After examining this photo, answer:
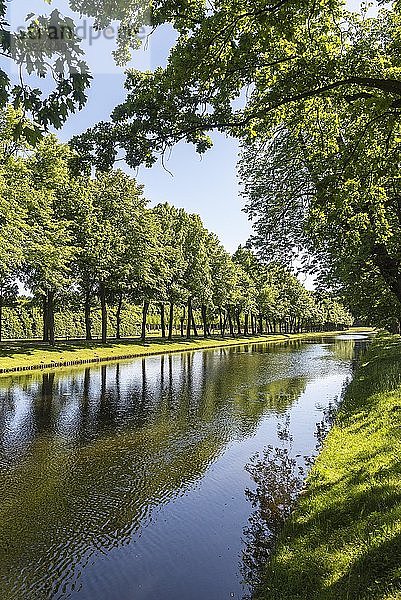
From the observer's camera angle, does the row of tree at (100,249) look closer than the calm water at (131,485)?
No

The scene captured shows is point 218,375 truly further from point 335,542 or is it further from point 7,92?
point 7,92

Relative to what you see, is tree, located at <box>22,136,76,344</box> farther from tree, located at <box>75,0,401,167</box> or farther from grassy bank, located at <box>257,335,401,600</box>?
grassy bank, located at <box>257,335,401,600</box>

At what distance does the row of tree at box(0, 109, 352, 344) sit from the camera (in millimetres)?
32500

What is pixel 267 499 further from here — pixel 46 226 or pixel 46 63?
pixel 46 226

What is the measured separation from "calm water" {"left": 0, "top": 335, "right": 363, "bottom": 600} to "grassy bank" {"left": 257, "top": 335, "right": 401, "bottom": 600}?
1.06 meters

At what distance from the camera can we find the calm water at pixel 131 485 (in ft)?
24.0

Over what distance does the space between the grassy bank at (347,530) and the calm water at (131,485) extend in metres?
1.06

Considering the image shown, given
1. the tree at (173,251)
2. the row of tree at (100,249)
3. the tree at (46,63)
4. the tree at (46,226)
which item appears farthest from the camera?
the tree at (173,251)

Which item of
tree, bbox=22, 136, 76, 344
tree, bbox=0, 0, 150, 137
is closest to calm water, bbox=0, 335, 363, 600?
tree, bbox=0, 0, 150, 137

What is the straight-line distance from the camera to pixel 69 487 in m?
10.9

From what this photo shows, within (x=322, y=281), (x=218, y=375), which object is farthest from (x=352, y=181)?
(x=218, y=375)

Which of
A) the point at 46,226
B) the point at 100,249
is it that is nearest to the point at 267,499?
the point at 46,226

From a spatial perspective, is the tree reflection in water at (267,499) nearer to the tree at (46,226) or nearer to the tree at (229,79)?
the tree at (229,79)

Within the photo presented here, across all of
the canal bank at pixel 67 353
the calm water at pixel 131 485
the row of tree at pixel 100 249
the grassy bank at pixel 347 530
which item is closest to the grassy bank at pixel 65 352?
the canal bank at pixel 67 353
